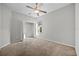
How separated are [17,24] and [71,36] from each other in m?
3.14

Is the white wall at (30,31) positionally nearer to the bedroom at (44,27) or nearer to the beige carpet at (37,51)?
the bedroom at (44,27)

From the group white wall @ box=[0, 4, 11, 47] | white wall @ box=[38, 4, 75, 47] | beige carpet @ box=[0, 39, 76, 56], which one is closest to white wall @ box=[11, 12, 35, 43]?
white wall @ box=[0, 4, 11, 47]

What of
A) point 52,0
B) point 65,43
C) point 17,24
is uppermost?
point 52,0

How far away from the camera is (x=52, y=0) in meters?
A: 1.66

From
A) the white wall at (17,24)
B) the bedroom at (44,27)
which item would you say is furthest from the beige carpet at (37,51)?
the white wall at (17,24)

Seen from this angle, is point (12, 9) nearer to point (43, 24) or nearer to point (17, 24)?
point (17, 24)

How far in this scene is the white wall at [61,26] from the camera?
11.4 feet

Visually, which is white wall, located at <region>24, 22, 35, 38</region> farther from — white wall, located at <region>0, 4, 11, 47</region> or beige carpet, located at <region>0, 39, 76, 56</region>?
white wall, located at <region>0, 4, 11, 47</region>

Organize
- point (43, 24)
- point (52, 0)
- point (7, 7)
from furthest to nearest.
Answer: point (43, 24) < point (7, 7) < point (52, 0)

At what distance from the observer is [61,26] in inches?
157

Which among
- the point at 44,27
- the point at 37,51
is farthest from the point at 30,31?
the point at 37,51

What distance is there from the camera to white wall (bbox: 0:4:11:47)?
10.4 ft

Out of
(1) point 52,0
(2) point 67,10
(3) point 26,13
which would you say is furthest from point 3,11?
(2) point 67,10

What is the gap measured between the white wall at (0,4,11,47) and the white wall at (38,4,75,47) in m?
1.75
